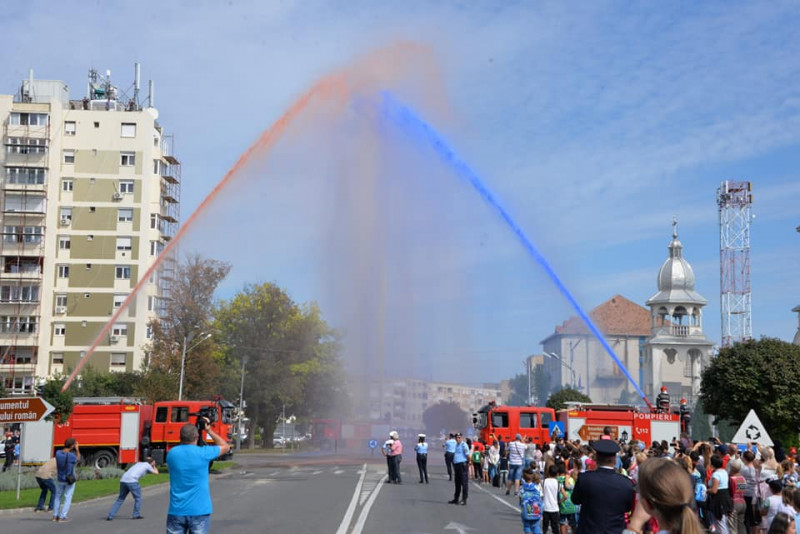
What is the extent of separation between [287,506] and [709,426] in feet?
221

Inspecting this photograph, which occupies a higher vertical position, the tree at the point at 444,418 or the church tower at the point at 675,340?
the church tower at the point at 675,340

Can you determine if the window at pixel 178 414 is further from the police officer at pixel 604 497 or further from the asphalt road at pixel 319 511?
the police officer at pixel 604 497

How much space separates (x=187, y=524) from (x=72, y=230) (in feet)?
239

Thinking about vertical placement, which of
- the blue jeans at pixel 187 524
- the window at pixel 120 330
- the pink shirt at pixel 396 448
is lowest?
the pink shirt at pixel 396 448

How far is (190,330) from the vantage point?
2618 inches

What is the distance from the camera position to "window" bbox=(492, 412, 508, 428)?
39.0 m

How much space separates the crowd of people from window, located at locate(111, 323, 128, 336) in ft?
163

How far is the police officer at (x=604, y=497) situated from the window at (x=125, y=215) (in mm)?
73985

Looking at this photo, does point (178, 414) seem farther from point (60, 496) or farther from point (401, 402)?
point (401, 402)

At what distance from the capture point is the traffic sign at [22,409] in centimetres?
2300

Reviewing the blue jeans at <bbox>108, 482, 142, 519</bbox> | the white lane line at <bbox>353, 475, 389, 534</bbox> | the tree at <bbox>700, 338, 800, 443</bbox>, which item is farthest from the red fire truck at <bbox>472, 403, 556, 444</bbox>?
the tree at <bbox>700, 338, 800, 443</bbox>

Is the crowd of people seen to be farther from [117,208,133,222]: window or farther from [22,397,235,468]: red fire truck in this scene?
[117,208,133,222]: window

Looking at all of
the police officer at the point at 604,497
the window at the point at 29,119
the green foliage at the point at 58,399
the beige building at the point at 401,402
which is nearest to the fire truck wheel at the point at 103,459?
the green foliage at the point at 58,399

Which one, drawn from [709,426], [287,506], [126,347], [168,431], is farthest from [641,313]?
[287,506]
